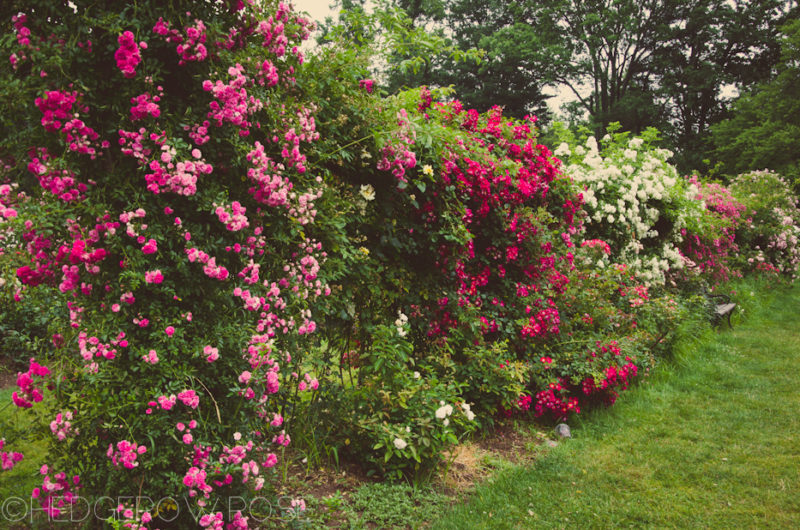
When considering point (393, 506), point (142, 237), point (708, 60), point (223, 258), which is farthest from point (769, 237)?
point (708, 60)

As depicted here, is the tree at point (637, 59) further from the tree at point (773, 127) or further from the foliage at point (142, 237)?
the foliage at point (142, 237)

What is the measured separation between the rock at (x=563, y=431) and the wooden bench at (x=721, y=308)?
4.44 metres

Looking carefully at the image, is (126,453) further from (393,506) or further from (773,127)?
(773,127)

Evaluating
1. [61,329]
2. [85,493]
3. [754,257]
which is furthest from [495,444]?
[754,257]

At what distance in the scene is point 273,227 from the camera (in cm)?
260

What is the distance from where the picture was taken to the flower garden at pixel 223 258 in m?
2.07

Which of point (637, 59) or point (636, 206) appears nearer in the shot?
point (636, 206)

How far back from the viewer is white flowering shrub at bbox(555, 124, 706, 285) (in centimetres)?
710

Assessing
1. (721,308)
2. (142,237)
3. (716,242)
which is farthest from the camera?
(716,242)

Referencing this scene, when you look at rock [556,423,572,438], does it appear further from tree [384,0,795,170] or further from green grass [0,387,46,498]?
tree [384,0,795,170]

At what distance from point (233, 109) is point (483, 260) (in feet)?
8.75

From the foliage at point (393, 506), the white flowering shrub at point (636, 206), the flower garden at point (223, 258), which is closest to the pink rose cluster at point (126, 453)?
the flower garden at point (223, 258)

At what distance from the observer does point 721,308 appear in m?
7.57

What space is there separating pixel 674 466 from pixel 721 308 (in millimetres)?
4960
